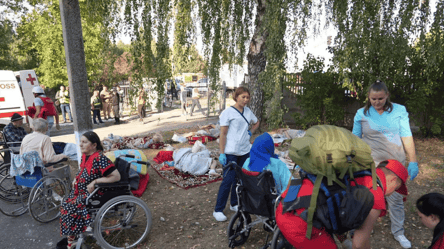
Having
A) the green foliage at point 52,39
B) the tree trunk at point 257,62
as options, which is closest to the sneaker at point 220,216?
the tree trunk at point 257,62

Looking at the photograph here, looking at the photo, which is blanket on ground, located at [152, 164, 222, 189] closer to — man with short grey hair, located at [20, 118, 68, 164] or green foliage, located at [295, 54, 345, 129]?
man with short grey hair, located at [20, 118, 68, 164]

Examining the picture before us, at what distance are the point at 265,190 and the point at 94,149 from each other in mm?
1964

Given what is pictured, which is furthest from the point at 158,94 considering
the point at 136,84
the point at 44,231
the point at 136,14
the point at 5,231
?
the point at 5,231

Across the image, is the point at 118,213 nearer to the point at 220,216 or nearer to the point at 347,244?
the point at 220,216

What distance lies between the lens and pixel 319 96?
9.24 metres

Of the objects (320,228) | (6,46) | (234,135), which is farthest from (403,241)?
(6,46)

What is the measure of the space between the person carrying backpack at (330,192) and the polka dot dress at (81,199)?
2.36m

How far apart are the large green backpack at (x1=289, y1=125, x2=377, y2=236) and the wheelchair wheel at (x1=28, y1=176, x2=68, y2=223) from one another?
3981 millimetres

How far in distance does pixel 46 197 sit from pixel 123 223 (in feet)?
5.32

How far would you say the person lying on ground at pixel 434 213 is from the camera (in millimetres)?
1654

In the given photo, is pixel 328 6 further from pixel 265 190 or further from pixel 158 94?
pixel 265 190

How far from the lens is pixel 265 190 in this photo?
2.93 meters

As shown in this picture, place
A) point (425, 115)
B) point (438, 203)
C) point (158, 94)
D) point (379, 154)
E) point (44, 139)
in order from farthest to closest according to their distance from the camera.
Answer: point (425, 115), point (158, 94), point (44, 139), point (379, 154), point (438, 203)

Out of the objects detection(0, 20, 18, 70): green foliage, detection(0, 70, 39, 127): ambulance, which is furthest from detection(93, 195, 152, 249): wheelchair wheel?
detection(0, 20, 18, 70): green foliage
